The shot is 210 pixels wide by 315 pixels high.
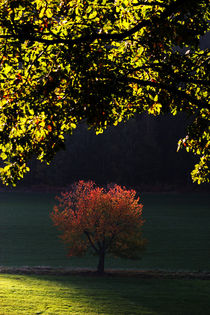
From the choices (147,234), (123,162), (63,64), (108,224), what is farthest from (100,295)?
(123,162)

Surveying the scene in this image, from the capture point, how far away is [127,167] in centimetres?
9125

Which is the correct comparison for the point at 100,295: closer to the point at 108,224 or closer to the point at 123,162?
the point at 108,224

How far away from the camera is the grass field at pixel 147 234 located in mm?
36000

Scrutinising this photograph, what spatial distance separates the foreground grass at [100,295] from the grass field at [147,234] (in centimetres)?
683

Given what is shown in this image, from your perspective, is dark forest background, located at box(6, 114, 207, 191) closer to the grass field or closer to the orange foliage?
the grass field

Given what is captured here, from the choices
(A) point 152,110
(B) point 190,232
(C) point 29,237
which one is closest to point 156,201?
(B) point 190,232

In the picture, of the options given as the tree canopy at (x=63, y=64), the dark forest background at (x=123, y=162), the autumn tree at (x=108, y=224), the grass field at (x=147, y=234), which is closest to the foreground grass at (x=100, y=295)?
the autumn tree at (x=108, y=224)

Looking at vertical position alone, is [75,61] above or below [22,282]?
above

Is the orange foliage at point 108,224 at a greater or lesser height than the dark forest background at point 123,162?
lesser

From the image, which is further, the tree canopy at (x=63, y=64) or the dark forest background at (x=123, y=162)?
the dark forest background at (x=123, y=162)

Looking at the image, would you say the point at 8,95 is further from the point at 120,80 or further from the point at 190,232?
the point at 190,232

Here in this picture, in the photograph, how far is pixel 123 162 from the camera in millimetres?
92000

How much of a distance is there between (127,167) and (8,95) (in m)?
80.1

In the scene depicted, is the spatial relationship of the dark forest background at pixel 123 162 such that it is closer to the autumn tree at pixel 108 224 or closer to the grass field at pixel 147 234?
the grass field at pixel 147 234
